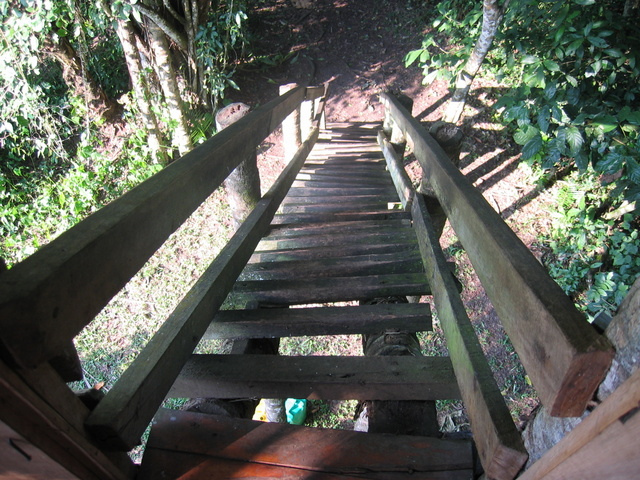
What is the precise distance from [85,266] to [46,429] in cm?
33

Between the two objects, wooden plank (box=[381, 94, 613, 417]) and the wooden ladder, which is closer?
wooden plank (box=[381, 94, 613, 417])

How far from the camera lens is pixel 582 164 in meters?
2.75

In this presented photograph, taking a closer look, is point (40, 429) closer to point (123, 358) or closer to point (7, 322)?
point (7, 322)

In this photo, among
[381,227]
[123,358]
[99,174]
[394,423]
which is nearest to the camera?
[394,423]

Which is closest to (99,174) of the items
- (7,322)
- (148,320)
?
(148,320)

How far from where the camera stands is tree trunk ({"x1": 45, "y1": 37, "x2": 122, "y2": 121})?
7.33 meters

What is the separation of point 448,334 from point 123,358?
5413 mm

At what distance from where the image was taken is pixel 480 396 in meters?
1.13

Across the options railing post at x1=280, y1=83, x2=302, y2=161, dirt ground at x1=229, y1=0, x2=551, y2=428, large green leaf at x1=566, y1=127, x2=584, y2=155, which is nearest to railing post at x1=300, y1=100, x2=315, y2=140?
railing post at x1=280, y1=83, x2=302, y2=161

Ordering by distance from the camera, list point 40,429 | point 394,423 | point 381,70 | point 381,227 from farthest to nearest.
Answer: point 381,70 < point 381,227 < point 394,423 < point 40,429

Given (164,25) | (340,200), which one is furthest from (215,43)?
(340,200)

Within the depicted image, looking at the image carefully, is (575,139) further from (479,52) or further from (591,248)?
(479,52)

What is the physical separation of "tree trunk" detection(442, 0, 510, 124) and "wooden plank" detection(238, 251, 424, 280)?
12.8 ft

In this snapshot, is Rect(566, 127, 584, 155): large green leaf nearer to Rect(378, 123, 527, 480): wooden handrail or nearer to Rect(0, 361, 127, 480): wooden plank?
Rect(378, 123, 527, 480): wooden handrail
